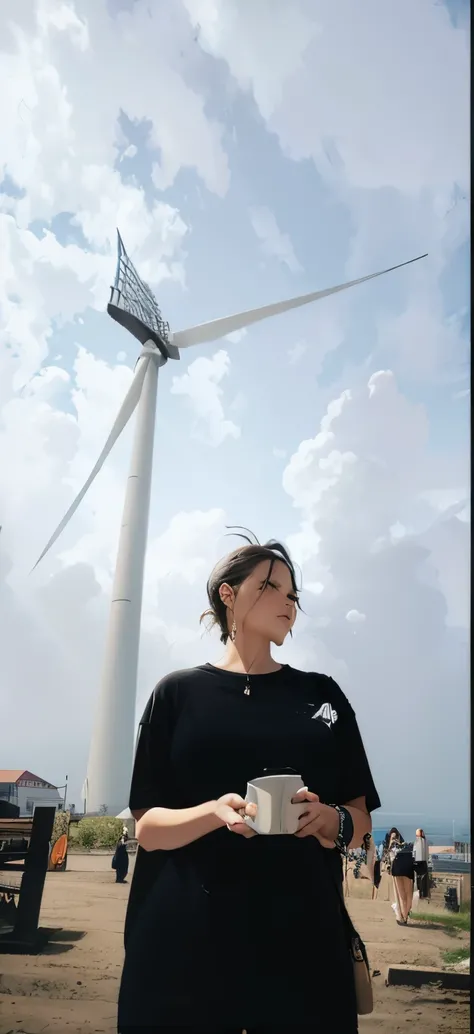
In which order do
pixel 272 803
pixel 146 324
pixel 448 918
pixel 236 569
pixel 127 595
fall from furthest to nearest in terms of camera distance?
pixel 146 324
pixel 127 595
pixel 448 918
pixel 236 569
pixel 272 803

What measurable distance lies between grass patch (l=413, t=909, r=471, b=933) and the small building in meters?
1.42

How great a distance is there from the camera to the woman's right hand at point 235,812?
3.07 feet

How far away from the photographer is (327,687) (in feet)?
3.84

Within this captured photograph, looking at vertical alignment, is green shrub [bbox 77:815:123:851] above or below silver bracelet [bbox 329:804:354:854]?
below

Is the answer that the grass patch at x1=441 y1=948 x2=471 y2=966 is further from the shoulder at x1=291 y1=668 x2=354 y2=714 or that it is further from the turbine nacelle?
Result: the turbine nacelle

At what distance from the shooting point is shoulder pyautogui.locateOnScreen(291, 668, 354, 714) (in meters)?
1.16

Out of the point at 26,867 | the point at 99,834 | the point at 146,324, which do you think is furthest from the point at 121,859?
the point at 146,324

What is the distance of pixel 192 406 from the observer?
11.5 ft

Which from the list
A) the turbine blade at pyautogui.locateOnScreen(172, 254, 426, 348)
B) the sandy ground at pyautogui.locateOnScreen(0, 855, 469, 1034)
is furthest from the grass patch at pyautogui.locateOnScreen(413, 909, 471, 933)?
the turbine blade at pyautogui.locateOnScreen(172, 254, 426, 348)

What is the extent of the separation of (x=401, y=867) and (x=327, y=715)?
1973 mm

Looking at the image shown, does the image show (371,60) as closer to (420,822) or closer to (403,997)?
(420,822)

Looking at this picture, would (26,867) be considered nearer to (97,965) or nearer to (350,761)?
(97,965)

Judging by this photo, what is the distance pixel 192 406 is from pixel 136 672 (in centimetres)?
227

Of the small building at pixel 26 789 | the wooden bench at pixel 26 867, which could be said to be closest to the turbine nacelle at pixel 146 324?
the small building at pixel 26 789
